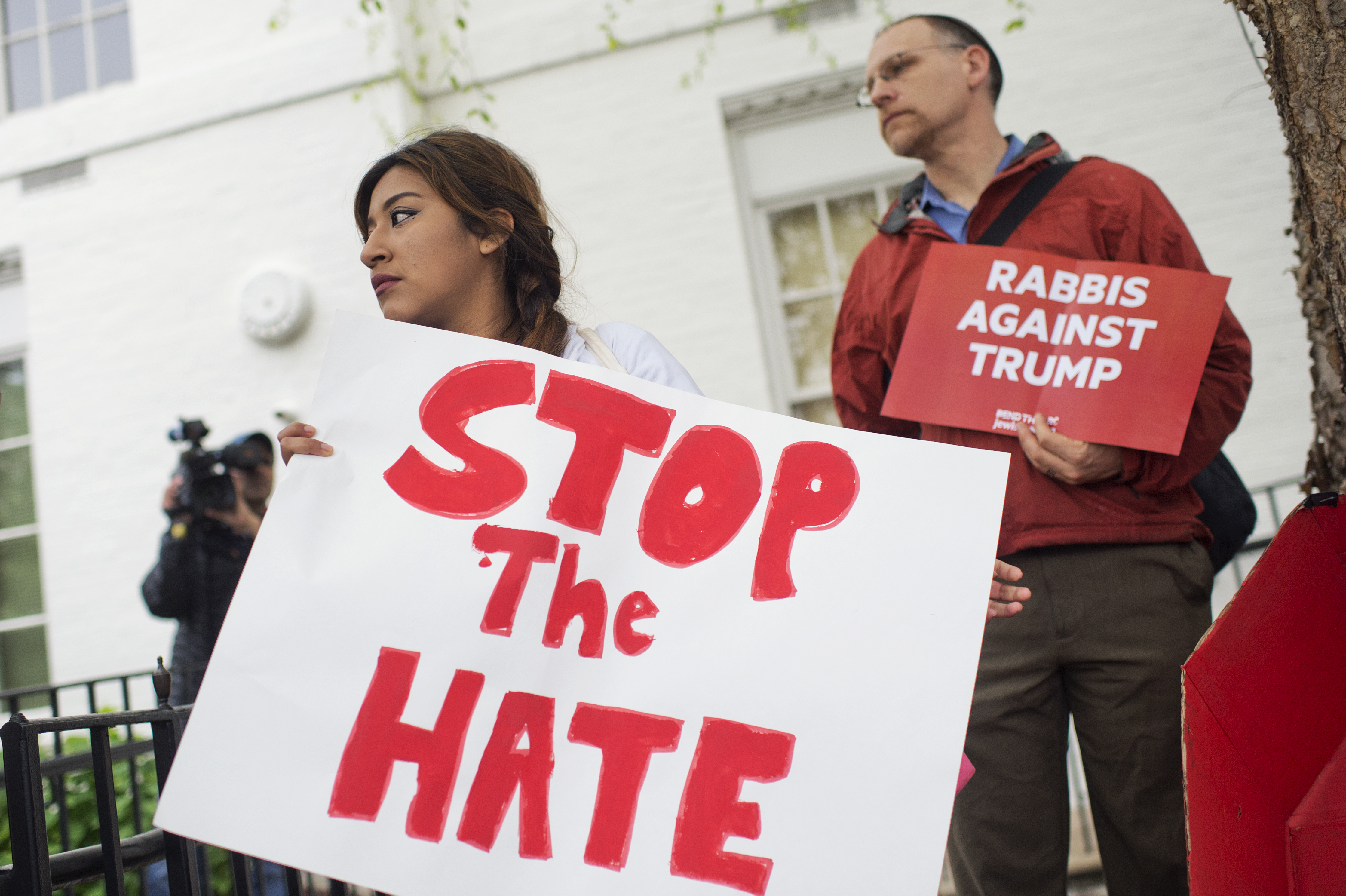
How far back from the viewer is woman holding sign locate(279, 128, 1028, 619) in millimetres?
1391

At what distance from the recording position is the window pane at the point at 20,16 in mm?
5754

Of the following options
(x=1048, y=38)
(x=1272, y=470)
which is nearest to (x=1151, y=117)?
(x=1048, y=38)

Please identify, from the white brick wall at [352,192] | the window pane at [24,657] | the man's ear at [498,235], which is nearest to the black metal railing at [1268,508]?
the white brick wall at [352,192]

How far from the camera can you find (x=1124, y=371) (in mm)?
1652

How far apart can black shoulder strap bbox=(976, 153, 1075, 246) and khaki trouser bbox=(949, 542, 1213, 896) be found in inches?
23.8

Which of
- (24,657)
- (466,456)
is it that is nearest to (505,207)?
(466,456)

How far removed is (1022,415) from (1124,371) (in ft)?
0.59

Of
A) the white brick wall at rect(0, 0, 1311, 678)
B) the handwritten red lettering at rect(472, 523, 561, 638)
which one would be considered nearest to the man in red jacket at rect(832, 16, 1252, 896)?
the handwritten red lettering at rect(472, 523, 561, 638)

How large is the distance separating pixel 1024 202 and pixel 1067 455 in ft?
1.75

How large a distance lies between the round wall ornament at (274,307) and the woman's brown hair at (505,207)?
3.63 m

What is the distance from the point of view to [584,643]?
109 centimetres

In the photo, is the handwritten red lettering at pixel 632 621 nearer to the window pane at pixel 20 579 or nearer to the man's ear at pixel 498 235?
the man's ear at pixel 498 235

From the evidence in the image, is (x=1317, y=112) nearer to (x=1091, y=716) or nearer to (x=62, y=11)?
(x=1091, y=716)

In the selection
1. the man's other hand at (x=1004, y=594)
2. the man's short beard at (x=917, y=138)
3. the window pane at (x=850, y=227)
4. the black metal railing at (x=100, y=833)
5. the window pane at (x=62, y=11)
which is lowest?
the black metal railing at (x=100, y=833)
